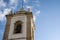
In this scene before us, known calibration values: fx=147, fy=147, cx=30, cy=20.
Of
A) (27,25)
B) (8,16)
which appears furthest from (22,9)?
(27,25)

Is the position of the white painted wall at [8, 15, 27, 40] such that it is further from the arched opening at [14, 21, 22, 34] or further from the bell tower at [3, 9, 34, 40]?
the arched opening at [14, 21, 22, 34]

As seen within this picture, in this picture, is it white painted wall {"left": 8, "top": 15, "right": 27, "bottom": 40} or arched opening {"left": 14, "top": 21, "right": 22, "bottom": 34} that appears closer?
white painted wall {"left": 8, "top": 15, "right": 27, "bottom": 40}

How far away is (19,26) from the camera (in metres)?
20.2

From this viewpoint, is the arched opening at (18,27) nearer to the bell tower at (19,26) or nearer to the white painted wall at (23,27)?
the bell tower at (19,26)

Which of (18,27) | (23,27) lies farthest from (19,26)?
(23,27)

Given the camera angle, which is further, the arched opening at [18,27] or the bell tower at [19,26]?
the arched opening at [18,27]

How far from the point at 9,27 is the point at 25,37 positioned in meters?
3.09

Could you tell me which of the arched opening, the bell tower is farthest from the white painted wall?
the arched opening

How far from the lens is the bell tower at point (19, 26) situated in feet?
61.6

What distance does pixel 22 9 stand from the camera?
2281 centimetres

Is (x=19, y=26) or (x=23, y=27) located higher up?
(x=19, y=26)

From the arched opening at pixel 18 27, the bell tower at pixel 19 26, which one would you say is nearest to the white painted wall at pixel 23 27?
the bell tower at pixel 19 26

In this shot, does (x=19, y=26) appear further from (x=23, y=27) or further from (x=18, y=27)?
(x=23, y=27)

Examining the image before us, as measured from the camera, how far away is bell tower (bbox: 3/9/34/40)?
18791 mm
